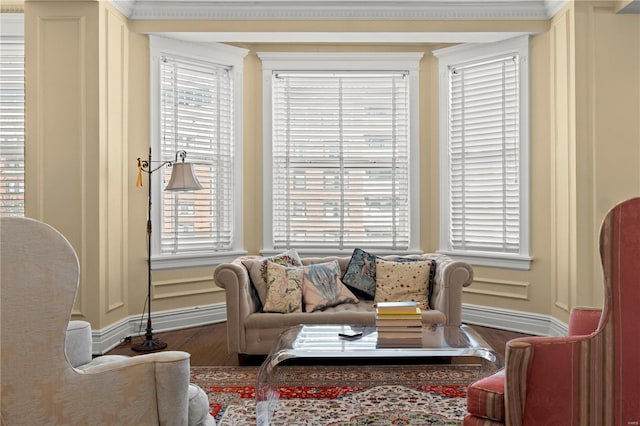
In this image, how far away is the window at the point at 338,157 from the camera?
5.43 m

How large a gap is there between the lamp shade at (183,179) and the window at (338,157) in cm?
125

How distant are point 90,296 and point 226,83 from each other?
2539 millimetres

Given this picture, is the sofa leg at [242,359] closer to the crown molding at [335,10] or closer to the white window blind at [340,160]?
the white window blind at [340,160]

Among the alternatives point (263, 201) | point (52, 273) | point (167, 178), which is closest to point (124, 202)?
point (167, 178)

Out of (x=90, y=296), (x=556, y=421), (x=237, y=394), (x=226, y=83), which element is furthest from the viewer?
(x=226, y=83)

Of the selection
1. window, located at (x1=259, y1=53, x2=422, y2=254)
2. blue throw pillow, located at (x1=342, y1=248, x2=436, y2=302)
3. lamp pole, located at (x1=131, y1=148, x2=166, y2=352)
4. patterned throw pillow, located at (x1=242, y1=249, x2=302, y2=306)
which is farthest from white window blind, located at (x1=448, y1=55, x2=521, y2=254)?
lamp pole, located at (x1=131, y1=148, x2=166, y2=352)

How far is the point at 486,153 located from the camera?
16.7 feet

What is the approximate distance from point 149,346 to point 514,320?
3.39 meters

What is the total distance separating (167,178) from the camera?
4.94m

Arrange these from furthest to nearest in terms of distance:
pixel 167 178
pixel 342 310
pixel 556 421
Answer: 1. pixel 167 178
2. pixel 342 310
3. pixel 556 421

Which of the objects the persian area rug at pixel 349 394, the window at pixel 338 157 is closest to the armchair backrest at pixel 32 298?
the persian area rug at pixel 349 394

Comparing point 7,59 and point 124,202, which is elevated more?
point 7,59

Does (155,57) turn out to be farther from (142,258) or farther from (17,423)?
(17,423)

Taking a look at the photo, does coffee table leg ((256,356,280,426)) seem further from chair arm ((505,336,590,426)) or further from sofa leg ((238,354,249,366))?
chair arm ((505,336,590,426))
